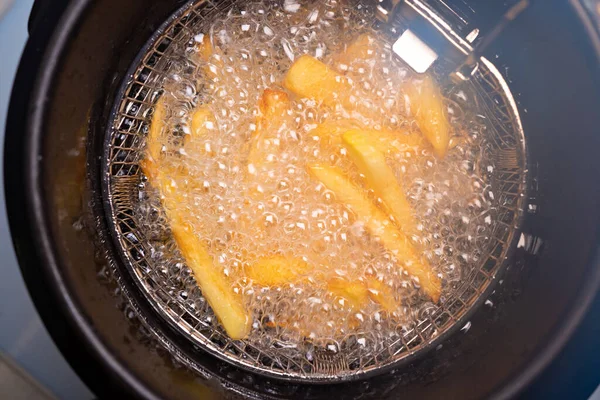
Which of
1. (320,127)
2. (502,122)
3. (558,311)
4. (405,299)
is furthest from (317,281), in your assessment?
(502,122)

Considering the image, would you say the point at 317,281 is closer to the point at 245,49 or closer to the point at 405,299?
Result: the point at 405,299

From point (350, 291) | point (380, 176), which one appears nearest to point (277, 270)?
point (350, 291)

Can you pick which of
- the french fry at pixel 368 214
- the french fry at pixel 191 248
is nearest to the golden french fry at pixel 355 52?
the french fry at pixel 368 214

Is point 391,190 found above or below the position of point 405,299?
above

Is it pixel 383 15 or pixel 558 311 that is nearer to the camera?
pixel 558 311

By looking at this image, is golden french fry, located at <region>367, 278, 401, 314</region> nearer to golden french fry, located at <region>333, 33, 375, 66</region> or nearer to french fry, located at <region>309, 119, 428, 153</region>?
french fry, located at <region>309, 119, 428, 153</region>

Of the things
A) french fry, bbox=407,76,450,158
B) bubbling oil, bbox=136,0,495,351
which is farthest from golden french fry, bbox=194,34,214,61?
french fry, bbox=407,76,450,158

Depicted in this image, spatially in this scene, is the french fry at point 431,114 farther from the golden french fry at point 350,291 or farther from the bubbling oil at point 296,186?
the golden french fry at point 350,291

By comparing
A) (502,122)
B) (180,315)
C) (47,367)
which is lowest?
(47,367)
